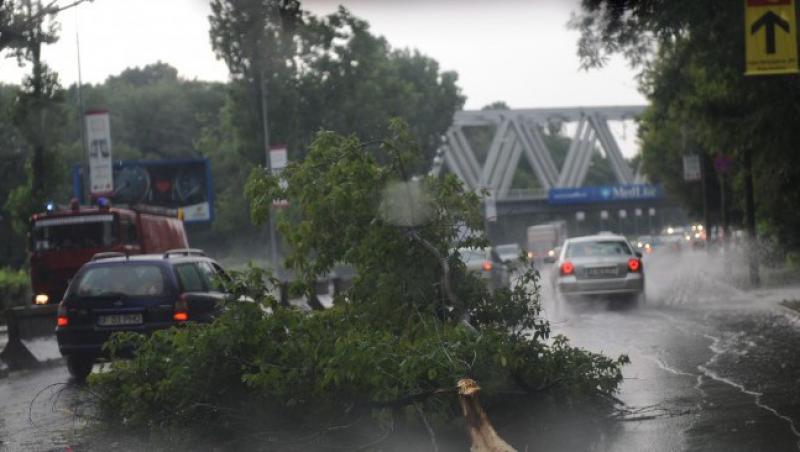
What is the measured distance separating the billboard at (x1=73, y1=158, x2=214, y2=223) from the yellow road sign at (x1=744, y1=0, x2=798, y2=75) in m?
A: 33.8

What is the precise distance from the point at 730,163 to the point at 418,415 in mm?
25321

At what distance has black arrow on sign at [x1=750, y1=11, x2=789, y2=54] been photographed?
14.1m

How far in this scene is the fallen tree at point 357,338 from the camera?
912 cm

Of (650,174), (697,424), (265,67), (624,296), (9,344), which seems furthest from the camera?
(650,174)

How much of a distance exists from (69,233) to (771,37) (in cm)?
1890

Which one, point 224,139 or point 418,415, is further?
point 224,139

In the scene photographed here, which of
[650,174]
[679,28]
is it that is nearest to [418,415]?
[679,28]

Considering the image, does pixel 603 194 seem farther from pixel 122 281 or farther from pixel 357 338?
pixel 357 338

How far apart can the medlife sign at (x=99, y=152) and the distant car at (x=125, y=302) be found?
19.7m

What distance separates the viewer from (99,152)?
113ft

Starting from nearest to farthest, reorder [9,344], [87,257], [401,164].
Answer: [401,164] < [9,344] < [87,257]

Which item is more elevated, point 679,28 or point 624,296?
point 679,28

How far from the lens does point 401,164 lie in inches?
454

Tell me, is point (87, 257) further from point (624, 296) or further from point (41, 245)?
point (624, 296)
